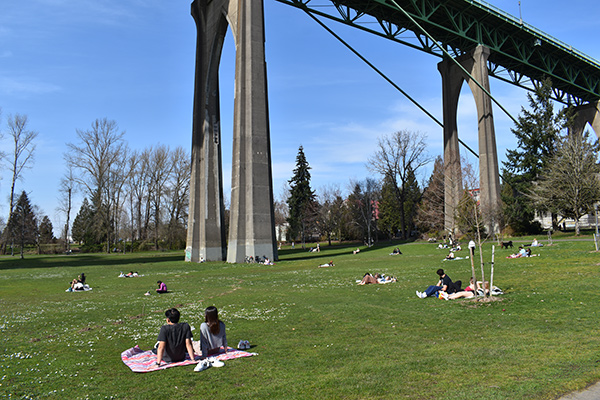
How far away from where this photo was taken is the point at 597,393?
5477 millimetres

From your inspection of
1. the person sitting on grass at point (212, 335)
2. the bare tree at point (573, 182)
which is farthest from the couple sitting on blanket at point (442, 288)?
the bare tree at point (573, 182)

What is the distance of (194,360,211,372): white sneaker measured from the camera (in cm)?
733

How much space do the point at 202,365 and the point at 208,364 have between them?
0.15 m

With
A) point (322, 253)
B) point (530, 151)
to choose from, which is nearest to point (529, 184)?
point (530, 151)

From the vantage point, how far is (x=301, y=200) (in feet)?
262

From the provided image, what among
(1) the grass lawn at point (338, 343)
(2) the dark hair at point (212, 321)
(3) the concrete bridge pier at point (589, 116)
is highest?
(3) the concrete bridge pier at point (589, 116)

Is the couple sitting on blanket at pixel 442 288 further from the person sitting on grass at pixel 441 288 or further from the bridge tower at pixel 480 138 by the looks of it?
the bridge tower at pixel 480 138

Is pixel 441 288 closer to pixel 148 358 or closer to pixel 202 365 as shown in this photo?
pixel 202 365

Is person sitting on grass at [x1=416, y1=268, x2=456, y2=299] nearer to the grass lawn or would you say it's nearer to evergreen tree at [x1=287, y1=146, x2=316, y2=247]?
the grass lawn

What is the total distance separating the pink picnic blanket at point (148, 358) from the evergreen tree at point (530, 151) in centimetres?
4747

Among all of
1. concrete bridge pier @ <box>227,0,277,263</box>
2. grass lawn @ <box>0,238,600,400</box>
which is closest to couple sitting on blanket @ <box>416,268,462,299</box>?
grass lawn @ <box>0,238,600,400</box>

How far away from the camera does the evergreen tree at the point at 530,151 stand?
162ft

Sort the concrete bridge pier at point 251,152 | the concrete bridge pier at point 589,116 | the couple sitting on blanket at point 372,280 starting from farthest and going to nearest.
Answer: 1. the concrete bridge pier at point 589,116
2. the concrete bridge pier at point 251,152
3. the couple sitting on blanket at point 372,280

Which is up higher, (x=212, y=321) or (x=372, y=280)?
(x=212, y=321)
